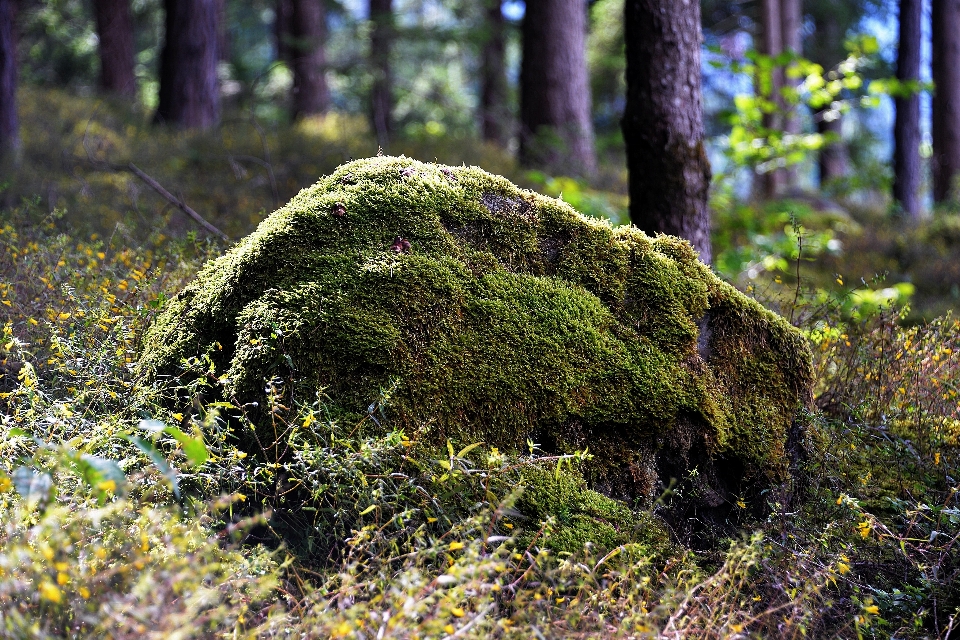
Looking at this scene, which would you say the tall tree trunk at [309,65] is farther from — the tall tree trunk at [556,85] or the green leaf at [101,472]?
the green leaf at [101,472]

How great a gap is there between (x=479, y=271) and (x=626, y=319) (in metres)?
0.73

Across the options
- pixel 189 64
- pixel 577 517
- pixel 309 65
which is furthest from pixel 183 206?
pixel 309 65

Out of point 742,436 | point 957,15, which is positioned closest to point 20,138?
point 742,436

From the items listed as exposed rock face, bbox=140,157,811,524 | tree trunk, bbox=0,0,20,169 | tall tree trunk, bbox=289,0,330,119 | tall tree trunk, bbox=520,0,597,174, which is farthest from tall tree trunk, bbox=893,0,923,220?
tree trunk, bbox=0,0,20,169

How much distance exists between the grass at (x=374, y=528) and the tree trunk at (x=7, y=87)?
5.10 m

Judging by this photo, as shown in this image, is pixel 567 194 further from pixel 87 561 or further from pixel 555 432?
pixel 87 561

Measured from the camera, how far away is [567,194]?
7184mm

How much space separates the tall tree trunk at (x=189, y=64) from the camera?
11.7 metres

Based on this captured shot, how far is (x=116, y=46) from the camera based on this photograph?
53.2 feet

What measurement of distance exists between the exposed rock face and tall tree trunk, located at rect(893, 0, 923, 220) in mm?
10830

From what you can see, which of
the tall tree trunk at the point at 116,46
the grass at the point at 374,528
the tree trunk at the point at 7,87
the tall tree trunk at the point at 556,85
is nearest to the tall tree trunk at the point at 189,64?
the tree trunk at the point at 7,87

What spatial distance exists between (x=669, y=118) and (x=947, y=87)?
1264 centimetres

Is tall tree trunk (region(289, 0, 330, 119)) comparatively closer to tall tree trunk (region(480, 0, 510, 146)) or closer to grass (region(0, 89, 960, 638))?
tall tree trunk (region(480, 0, 510, 146))

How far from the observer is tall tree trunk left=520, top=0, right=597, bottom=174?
11.4 meters
